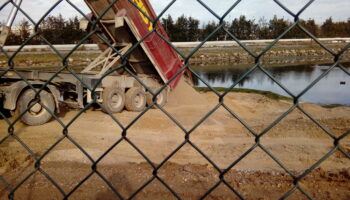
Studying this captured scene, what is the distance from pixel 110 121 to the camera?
25.3 feet

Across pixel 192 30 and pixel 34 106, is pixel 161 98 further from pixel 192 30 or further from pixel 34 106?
pixel 192 30

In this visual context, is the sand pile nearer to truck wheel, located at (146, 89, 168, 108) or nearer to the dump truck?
truck wheel, located at (146, 89, 168, 108)

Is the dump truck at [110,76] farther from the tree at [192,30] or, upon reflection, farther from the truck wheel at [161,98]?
the tree at [192,30]

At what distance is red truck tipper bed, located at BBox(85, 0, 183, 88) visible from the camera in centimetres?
685

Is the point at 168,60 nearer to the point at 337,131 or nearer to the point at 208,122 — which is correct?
the point at 208,122

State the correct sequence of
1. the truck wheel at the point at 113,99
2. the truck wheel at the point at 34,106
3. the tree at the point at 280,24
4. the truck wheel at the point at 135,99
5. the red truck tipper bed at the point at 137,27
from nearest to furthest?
the tree at the point at 280,24 → the truck wheel at the point at 34,106 → the red truck tipper bed at the point at 137,27 → the truck wheel at the point at 113,99 → the truck wheel at the point at 135,99

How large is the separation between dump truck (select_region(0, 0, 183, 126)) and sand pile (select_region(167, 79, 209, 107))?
2.43ft

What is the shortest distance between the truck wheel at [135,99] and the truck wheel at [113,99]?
0.61 feet

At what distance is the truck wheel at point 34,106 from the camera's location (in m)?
6.47

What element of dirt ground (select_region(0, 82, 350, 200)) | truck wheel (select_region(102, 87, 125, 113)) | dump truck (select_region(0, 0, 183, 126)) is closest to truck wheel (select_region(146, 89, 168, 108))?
dump truck (select_region(0, 0, 183, 126))

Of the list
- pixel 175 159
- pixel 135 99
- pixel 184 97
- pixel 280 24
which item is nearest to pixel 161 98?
pixel 135 99

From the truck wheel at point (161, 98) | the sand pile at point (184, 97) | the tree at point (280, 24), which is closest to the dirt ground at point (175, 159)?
the truck wheel at point (161, 98)

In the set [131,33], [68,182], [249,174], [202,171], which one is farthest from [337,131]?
[68,182]

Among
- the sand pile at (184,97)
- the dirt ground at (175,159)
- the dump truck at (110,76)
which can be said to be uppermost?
the dump truck at (110,76)
